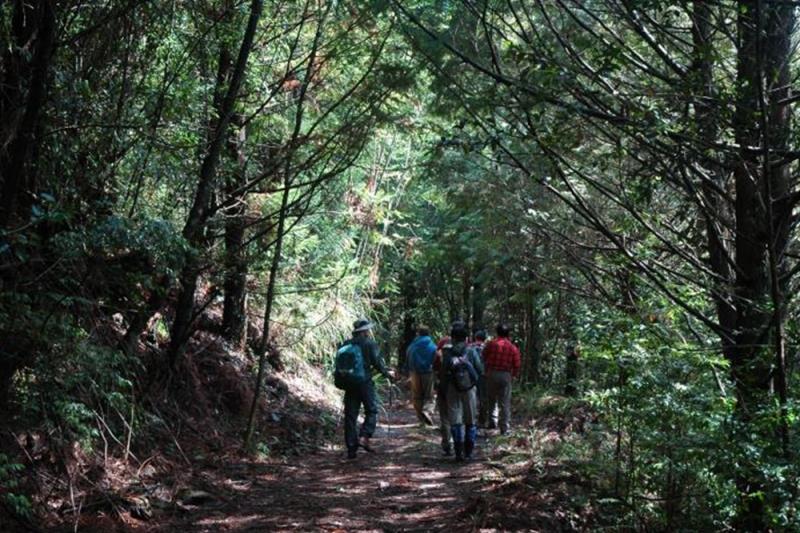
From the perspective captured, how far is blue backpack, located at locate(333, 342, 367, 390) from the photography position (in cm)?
1052

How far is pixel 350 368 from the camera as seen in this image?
10.5m

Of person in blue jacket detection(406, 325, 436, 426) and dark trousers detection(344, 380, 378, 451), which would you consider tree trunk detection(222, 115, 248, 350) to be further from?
person in blue jacket detection(406, 325, 436, 426)

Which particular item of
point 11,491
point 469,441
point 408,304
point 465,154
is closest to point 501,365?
point 469,441

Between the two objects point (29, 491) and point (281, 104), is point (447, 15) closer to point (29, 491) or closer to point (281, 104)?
point (281, 104)

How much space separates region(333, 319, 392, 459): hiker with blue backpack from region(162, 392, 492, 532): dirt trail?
49cm

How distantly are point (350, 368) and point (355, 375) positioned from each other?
122 millimetres

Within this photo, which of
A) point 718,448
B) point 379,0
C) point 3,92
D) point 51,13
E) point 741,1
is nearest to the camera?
point 741,1

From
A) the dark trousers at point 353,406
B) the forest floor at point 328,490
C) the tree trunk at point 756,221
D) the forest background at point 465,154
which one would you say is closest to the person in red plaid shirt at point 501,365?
the forest floor at point 328,490

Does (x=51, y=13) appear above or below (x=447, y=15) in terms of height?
below

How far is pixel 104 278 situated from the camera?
22.9ft

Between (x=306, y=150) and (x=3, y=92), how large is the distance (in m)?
5.57

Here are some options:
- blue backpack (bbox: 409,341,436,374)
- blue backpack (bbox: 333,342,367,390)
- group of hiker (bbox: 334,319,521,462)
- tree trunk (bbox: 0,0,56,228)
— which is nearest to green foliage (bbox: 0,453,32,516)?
tree trunk (bbox: 0,0,56,228)

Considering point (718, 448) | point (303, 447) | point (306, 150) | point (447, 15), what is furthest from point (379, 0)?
point (303, 447)

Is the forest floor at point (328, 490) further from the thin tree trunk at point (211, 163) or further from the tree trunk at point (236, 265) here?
the thin tree trunk at point (211, 163)
